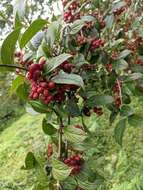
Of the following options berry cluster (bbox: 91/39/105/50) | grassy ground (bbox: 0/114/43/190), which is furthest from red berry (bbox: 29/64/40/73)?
grassy ground (bbox: 0/114/43/190)

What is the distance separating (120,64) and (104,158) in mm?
1987

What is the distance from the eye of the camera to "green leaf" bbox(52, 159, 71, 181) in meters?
0.84

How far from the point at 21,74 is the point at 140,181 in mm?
1760

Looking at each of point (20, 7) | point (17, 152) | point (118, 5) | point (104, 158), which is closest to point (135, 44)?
point (118, 5)

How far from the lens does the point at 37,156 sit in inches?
37.4

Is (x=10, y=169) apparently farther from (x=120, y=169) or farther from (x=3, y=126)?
(x=3, y=126)

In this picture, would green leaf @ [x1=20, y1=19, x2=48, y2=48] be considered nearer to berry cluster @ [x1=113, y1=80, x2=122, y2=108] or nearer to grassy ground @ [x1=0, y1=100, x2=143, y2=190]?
berry cluster @ [x1=113, y1=80, x2=122, y2=108]

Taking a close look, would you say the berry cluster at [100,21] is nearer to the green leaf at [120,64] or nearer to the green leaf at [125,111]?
the green leaf at [120,64]

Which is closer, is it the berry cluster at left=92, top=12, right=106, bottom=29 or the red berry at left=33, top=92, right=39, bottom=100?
the red berry at left=33, top=92, right=39, bottom=100

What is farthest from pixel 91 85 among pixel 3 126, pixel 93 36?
pixel 3 126

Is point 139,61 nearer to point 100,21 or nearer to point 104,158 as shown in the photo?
point 100,21

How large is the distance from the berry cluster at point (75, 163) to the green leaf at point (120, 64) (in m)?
0.39

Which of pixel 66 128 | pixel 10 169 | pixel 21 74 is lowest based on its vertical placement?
pixel 10 169

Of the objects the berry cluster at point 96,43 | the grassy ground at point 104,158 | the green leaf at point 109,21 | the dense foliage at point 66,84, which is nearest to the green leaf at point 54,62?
the dense foliage at point 66,84
